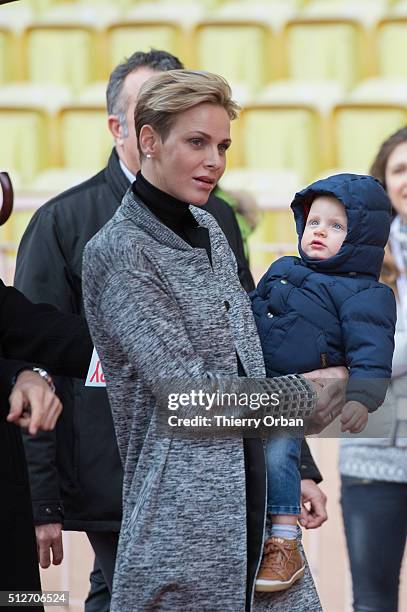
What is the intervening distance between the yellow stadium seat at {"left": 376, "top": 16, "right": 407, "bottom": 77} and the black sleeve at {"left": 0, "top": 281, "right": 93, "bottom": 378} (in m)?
4.69

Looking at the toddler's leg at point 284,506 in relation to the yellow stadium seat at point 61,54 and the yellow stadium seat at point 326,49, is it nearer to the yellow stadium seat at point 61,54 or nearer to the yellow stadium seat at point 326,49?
the yellow stadium seat at point 326,49

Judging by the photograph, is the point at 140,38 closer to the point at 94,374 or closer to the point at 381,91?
the point at 381,91

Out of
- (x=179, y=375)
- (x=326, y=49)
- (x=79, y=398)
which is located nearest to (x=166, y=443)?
(x=179, y=375)

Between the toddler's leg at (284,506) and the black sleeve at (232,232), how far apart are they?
86 centimetres

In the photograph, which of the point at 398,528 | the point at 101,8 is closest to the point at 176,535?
the point at 398,528

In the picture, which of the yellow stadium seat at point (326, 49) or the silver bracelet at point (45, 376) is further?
the yellow stadium seat at point (326, 49)

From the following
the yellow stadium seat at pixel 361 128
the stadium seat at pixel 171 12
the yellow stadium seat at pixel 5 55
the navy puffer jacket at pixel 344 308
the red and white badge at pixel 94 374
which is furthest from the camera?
the yellow stadium seat at pixel 5 55

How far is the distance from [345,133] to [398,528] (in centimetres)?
Answer: 361

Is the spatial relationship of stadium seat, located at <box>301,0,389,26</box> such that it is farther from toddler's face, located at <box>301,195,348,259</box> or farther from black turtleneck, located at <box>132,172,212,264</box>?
black turtleneck, located at <box>132,172,212,264</box>

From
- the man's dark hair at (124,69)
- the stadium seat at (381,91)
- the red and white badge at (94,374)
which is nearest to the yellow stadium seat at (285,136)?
the stadium seat at (381,91)

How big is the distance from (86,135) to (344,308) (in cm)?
475

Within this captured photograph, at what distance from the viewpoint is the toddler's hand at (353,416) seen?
190 cm

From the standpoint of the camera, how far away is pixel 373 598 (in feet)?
10.0

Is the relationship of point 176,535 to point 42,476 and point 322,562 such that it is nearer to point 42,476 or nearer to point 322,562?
point 42,476
